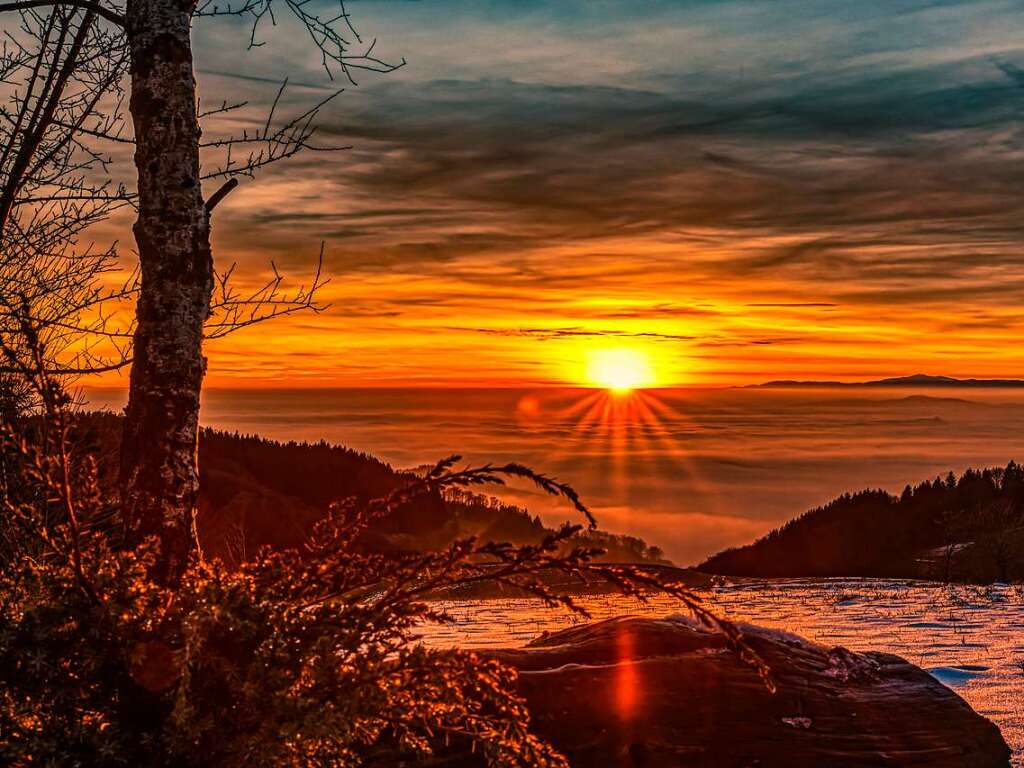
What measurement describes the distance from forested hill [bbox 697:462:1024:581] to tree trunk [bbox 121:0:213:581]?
106 feet

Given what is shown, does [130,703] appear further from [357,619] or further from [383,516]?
[383,516]

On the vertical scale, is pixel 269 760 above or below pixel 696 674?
above

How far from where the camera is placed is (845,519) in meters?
46.6

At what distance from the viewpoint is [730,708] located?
4051mm

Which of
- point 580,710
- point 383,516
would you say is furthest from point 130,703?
point 580,710

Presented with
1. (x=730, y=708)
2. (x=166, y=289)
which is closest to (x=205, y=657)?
(x=166, y=289)

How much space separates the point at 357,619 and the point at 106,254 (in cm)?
632

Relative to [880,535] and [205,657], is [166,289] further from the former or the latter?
[880,535]

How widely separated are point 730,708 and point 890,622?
24.0ft

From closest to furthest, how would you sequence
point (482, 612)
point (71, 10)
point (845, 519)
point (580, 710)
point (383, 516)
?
point (383, 516) < point (580, 710) < point (71, 10) < point (482, 612) < point (845, 519)

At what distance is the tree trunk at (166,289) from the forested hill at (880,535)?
3224 centimetres

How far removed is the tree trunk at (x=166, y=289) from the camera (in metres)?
2.97

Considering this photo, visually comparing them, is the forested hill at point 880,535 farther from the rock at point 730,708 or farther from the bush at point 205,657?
the bush at point 205,657

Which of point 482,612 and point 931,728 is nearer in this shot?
point 931,728
